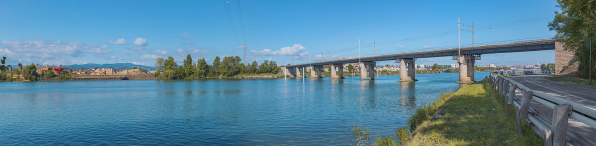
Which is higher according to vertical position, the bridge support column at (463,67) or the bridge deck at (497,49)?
the bridge deck at (497,49)

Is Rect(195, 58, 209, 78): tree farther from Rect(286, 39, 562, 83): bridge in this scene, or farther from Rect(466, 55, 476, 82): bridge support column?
Rect(466, 55, 476, 82): bridge support column

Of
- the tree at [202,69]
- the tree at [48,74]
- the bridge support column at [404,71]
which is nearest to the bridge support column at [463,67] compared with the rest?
the bridge support column at [404,71]

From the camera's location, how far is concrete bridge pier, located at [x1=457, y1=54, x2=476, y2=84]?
7825 cm

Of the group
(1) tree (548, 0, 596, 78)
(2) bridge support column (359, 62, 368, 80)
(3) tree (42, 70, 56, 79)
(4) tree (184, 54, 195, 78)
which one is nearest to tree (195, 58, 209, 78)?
(4) tree (184, 54, 195, 78)

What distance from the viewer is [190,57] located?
7795 inches

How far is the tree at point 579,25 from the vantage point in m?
23.3

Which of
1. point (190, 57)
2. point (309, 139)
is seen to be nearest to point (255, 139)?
point (309, 139)

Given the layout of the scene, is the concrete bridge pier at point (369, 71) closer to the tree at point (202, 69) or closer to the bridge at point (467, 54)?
the bridge at point (467, 54)

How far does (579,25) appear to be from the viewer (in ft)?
94.7

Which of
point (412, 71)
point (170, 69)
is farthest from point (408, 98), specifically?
point (170, 69)

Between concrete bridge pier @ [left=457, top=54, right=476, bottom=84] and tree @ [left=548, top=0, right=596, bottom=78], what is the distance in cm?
3005

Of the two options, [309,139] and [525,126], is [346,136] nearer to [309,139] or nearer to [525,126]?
[309,139]

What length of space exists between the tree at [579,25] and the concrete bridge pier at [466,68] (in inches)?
1183

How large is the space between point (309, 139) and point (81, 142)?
12.2 m
